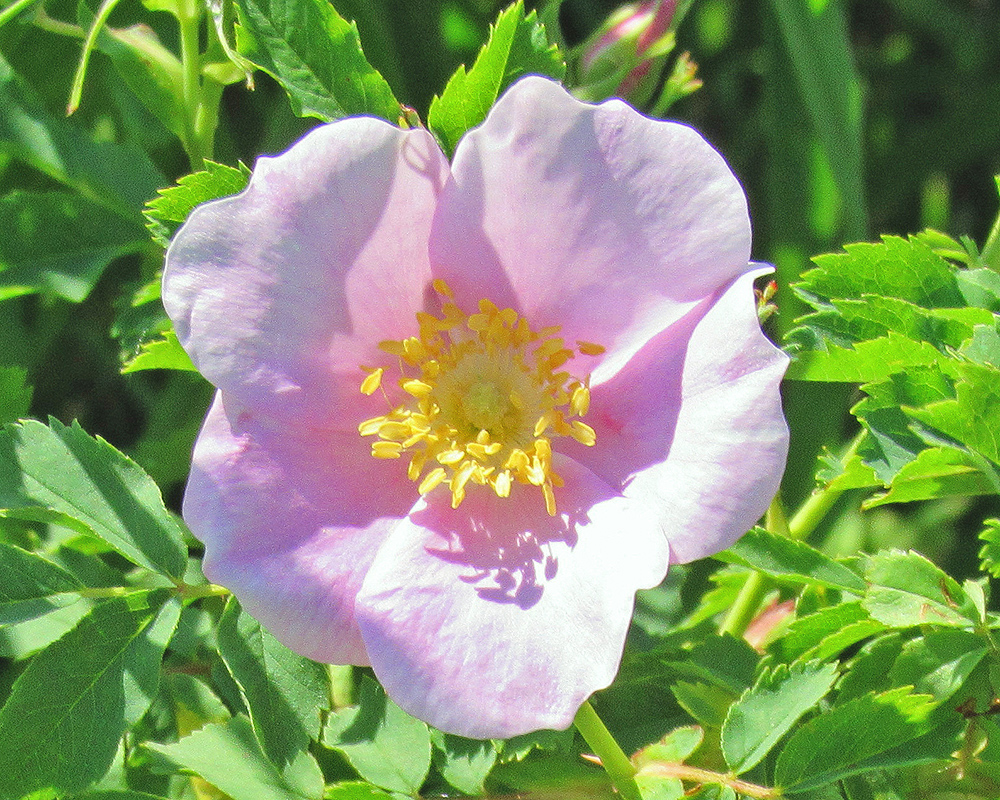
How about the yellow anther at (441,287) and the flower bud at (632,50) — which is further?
the flower bud at (632,50)

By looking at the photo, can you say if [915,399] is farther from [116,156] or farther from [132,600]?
[116,156]

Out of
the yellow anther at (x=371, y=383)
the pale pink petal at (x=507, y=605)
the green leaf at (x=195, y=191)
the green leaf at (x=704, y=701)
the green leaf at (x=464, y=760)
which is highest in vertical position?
the green leaf at (x=195, y=191)

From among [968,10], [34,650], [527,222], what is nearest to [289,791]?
[34,650]

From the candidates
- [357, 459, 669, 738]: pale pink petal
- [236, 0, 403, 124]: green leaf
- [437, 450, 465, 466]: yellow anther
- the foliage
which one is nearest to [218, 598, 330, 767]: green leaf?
the foliage

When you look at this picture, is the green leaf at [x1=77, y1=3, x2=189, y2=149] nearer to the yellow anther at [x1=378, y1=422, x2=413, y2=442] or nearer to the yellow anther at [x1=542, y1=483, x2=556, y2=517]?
the yellow anther at [x1=378, y1=422, x2=413, y2=442]

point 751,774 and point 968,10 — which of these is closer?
point 751,774

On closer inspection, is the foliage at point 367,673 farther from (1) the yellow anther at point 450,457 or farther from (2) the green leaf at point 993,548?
(1) the yellow anther at point 450,457

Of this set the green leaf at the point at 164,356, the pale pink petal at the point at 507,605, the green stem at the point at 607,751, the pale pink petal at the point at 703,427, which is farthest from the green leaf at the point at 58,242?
the green stem at the point at 607,751
